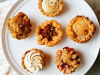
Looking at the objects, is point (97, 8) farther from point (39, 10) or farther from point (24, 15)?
point (24, 15)

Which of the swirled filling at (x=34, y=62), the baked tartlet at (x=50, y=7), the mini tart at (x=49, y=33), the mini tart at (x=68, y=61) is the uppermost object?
the baked tartlet at (x=50, y=7)

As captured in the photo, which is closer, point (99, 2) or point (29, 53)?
point (29, 53)

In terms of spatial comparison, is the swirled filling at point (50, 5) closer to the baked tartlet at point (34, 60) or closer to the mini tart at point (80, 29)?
the mini tart at point (80, 29)

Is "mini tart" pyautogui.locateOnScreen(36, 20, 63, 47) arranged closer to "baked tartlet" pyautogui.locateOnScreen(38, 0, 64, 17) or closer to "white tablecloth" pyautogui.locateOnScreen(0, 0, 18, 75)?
"baked tartlet" pyautogui.locateOnScreen(38, 0, 64, 17)

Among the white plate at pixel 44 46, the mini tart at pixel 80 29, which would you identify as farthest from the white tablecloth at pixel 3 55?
the mini tart at pixel 80 29

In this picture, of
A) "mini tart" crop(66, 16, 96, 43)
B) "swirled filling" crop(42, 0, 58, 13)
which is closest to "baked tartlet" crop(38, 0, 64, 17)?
"swirled filling" crop(42, 0, 58, 13)

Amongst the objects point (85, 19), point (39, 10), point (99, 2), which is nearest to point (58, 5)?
point (39, 10)

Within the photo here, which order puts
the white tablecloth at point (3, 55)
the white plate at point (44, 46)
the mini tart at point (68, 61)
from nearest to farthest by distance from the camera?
the mini tart at point (68, 61), the white plate at point (44, 46), the white tablecloth at point (3, 55)
